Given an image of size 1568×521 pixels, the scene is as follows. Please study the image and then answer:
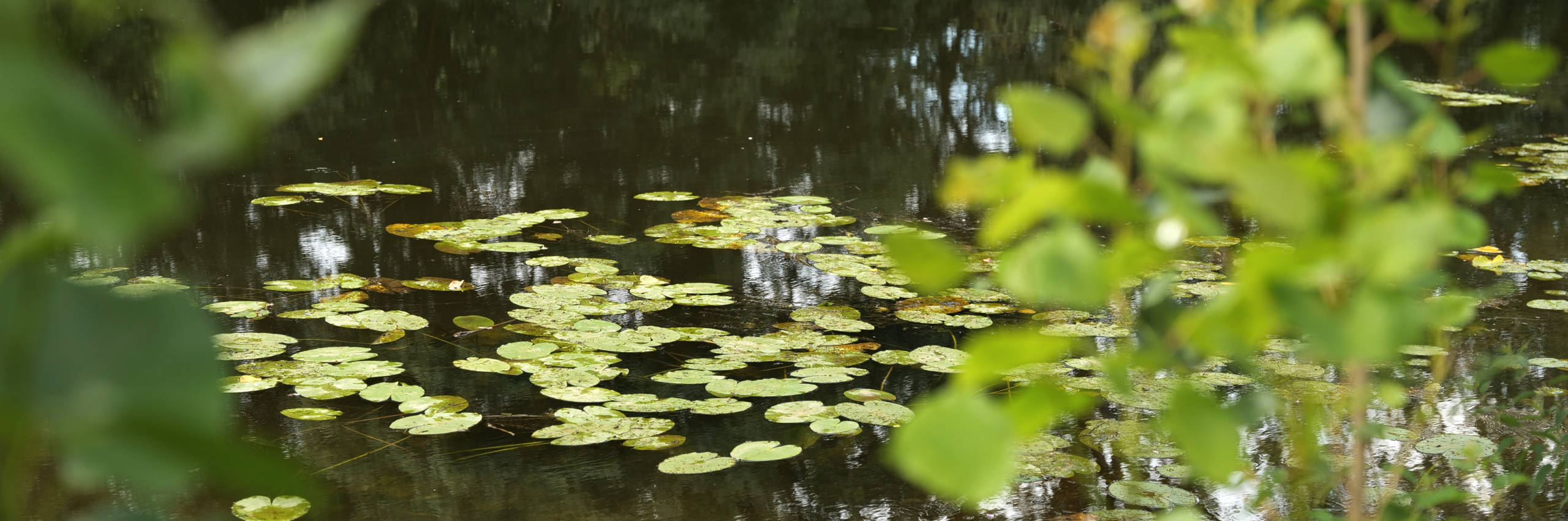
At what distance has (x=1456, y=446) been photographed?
2.45 metres

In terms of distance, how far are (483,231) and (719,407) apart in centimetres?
153

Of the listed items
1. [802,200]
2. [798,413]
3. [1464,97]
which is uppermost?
[1464,97]

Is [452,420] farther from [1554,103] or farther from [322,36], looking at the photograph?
[1554,103]

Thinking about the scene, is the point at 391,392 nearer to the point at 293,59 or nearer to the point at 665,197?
the point at 665,197

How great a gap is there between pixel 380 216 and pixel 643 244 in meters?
0.91

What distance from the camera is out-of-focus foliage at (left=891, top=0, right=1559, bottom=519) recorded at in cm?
35

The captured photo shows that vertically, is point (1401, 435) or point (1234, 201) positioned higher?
point (1234, 201)

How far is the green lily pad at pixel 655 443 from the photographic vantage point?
2426mm

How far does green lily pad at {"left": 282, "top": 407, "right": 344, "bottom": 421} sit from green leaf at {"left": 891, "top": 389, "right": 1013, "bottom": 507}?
2.41 m

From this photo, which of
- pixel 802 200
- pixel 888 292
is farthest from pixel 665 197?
pixel 888 292

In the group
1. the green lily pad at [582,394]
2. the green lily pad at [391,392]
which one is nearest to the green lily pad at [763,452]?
the green lily pad at [582,394]

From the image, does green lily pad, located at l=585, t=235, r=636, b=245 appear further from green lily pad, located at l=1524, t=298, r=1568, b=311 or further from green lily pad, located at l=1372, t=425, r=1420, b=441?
green lily pad, located at l=1524, t=298, r=1568, b=311

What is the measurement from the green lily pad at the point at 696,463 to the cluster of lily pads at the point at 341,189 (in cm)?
226

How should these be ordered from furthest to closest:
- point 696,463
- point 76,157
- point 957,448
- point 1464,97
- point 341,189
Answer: point 1464,97, point 341,189, point 696,463, point 957,448, point 76,157
